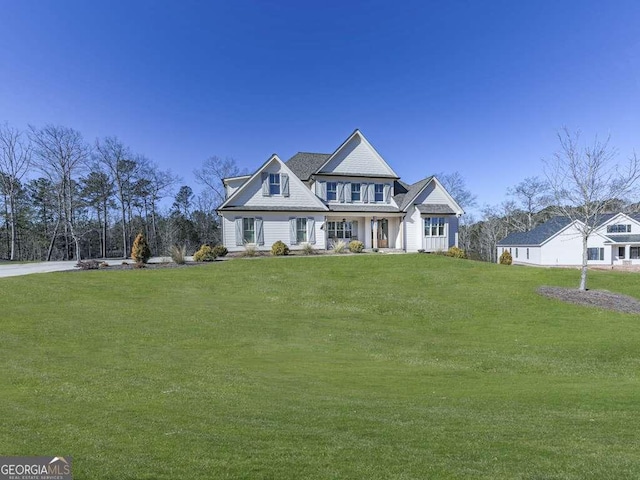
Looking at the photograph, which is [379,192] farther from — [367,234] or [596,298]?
[596,298]

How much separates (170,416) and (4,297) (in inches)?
584

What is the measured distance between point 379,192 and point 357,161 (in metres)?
3.41

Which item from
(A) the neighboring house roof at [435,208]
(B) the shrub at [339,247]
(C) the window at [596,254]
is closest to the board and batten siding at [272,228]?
(B) the shrub at [339,247]

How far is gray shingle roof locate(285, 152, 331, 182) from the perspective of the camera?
3206 cm

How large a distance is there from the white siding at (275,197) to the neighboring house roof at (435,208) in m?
9.26

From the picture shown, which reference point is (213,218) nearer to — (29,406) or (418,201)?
(418,201)

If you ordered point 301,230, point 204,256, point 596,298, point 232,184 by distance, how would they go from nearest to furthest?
point 596,298 < point 204,256 < point 301,230 < point 232,184

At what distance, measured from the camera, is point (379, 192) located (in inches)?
1259

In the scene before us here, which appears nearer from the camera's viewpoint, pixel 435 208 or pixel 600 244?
pixel 435 208

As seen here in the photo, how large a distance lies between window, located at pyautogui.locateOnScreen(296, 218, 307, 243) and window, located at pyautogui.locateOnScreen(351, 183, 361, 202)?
5.29 m

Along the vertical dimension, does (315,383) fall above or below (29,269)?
below

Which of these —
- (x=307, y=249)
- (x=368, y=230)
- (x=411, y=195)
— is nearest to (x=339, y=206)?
(x=368, y=230)

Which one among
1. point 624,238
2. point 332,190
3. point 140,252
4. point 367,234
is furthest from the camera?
point 624,238

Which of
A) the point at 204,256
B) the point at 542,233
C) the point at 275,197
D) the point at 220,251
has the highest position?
the point at 275,197
